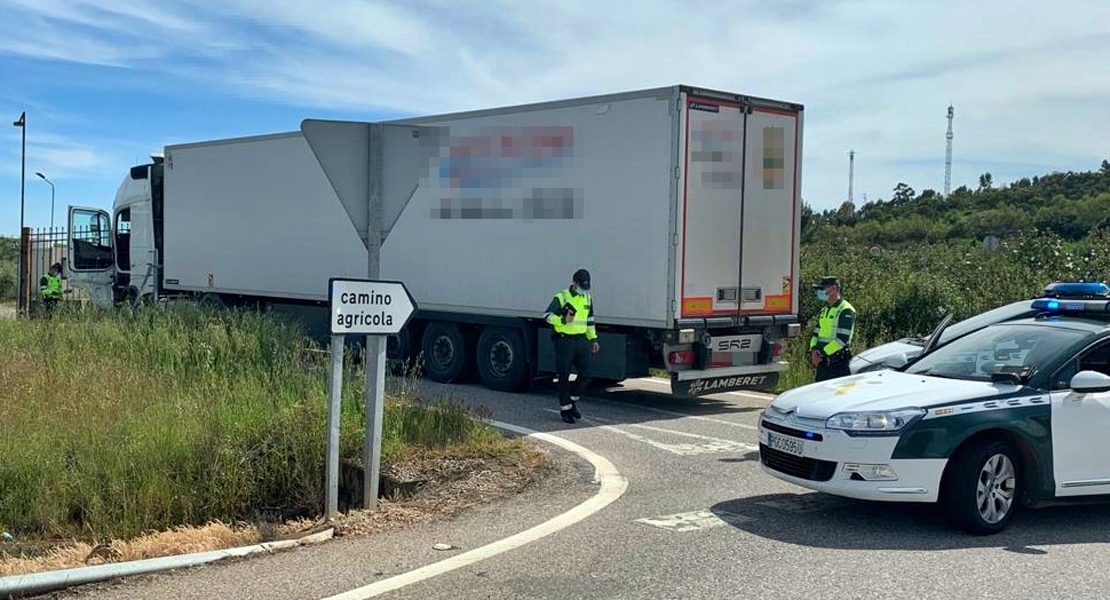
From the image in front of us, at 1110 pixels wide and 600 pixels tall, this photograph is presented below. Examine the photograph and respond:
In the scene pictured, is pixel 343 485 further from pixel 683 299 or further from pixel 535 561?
pixel 683 299

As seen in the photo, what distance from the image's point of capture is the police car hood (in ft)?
20.7

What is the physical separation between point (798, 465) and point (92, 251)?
18.0m

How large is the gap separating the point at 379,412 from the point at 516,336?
6.23 meters

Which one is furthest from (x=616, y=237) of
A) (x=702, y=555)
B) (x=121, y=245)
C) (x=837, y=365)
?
(x=121, y=245)

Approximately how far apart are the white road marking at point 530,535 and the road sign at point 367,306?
63.2 inches

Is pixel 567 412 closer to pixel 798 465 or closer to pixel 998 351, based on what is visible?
pixel 798 465

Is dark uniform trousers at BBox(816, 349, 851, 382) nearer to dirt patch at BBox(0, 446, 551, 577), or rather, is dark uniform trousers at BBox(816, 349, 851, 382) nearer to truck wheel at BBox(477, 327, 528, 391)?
dirt patch at BBox(0, 446, 551, 577)

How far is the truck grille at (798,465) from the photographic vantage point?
6.32 meters

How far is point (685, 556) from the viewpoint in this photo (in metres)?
5.70

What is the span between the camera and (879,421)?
6.18 meters

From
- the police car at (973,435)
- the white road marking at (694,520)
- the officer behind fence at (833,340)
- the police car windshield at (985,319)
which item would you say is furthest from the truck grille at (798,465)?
the officer behind fence at (833,340)

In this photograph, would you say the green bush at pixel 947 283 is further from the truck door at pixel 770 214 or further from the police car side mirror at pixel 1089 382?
the police car side mirror at pixel 1089 382

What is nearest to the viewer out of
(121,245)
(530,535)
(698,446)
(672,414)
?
(530,535)

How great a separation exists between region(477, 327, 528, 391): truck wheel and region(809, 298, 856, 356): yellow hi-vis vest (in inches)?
169
